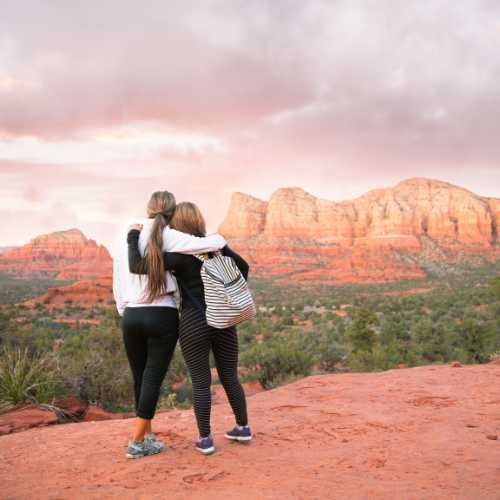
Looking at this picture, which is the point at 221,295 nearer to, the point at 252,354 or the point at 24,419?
the point at 24,419

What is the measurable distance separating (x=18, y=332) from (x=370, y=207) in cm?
11244

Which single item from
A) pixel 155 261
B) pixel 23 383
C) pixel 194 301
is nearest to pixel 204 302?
pixel 194 301

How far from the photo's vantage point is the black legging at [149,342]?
3.67 meters

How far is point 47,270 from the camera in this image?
118m

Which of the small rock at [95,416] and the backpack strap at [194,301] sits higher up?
the backpack strap at [194,301]

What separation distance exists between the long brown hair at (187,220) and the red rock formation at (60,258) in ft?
344

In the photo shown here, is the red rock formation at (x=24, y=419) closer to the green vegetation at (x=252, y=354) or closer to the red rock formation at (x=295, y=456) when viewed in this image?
the red rock formation at (x=295, y=456)

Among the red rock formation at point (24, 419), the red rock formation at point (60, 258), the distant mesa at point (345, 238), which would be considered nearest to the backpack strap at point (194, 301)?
the red rock formation at point (24, 419)

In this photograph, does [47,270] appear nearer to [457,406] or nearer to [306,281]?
[306,281]

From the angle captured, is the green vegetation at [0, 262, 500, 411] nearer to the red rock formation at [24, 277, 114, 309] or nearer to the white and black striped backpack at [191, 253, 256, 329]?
the white and black striped backpack at [191, 253, 256, 329]

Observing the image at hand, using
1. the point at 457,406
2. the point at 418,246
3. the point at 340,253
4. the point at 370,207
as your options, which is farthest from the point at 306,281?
the point at 457,406

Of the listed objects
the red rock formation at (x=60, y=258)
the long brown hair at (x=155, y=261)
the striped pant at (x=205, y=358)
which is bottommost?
the striped pant at (x=205, y=358)

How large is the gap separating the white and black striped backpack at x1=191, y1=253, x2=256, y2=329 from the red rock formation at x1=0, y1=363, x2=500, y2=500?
1098 millimetres

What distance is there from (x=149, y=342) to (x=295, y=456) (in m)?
1.50
